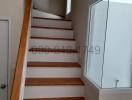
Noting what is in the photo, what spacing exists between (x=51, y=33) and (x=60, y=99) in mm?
1552

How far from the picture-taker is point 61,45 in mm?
3520

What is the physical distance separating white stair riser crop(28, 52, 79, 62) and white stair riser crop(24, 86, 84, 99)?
66cm

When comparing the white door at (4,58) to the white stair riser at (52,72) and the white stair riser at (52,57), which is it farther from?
the white stair riser at (52,72)

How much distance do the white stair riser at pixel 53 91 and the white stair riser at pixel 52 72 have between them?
287 millimetres

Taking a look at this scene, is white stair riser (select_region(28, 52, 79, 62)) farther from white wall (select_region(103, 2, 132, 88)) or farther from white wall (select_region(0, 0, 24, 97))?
white wall (select_region(103, 2, 132, 88))

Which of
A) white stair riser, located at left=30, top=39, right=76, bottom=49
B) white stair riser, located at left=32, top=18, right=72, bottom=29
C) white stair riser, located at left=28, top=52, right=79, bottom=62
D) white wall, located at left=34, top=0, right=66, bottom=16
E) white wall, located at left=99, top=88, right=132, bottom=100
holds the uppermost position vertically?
white wall, located at left=34, top=0, right=66, bottom=16

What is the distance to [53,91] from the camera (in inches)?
103

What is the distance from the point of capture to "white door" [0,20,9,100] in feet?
10.5

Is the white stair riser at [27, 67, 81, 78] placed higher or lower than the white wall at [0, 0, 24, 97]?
lower

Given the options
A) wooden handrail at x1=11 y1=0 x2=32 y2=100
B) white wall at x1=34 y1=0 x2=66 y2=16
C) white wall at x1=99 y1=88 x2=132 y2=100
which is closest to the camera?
wooden handrail at x1=11 y1=0 x2=32 y2=100

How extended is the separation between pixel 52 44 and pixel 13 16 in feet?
2.88

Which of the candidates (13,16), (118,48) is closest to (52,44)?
(13,16)

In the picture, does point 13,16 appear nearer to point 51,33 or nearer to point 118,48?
point 51,33

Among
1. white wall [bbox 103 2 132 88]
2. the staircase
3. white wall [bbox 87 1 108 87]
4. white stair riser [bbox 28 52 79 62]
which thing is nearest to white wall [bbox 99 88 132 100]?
white wall [bbox 103 2 132 88]
